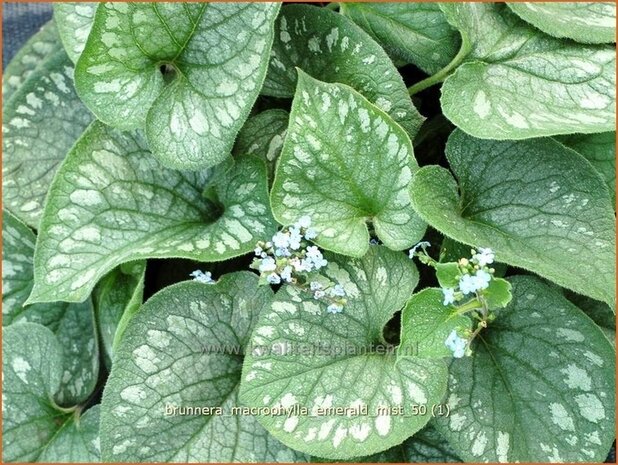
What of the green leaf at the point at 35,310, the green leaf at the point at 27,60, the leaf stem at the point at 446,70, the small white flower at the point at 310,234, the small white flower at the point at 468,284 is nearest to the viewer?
the small white flower at the point at 468,284

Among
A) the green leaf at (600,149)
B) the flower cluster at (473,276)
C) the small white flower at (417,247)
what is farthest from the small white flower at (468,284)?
the green leaf at (600,149)

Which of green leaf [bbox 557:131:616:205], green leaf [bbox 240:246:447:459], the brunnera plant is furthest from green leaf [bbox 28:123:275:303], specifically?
green leaf [bbox 557:131:616:205]

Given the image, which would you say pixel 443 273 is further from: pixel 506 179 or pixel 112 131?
pixel 112 131

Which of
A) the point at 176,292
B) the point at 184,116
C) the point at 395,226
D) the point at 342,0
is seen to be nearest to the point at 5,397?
the point at 176,292

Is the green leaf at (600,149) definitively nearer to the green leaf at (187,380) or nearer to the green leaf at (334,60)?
the green leaf at (334,60)

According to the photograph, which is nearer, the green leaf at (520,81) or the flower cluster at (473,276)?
the flower cluster at (473,276)

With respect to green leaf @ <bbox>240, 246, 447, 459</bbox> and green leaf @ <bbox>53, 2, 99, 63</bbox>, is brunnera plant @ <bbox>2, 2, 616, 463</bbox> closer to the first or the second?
green leaf @ <bbox>240, 246, 447, 459</bbox>

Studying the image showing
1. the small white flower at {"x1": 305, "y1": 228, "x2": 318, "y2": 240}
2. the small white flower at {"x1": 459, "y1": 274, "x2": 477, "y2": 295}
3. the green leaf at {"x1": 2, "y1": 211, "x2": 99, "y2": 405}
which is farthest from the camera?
the green leaf at {"x1": 2, "y1": 211, "x2": 99, "y2": 405}
